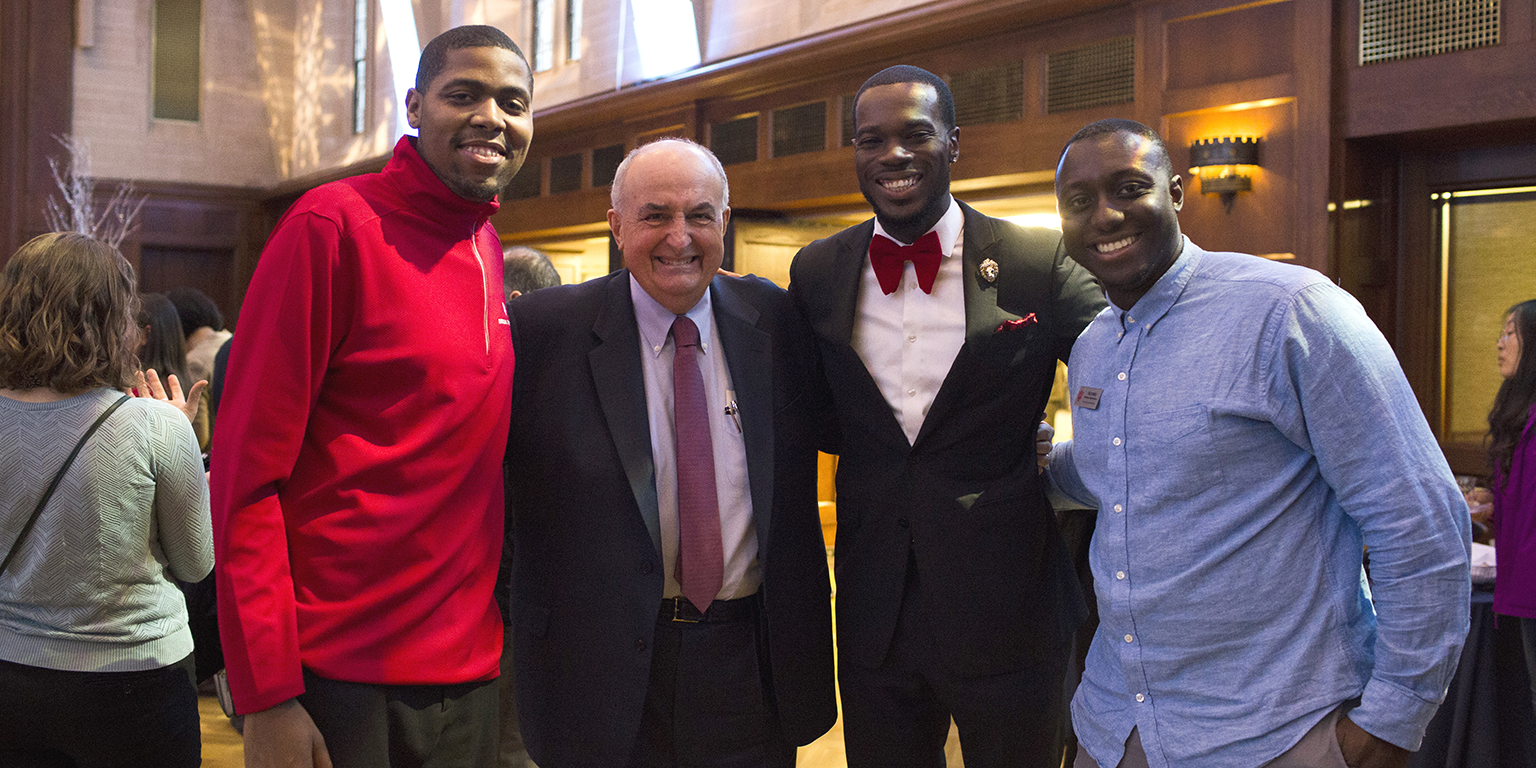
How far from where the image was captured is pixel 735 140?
8.11m

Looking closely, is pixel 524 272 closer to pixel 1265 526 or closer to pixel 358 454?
pixel 358 454

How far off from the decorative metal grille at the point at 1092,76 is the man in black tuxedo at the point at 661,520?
13.9ft

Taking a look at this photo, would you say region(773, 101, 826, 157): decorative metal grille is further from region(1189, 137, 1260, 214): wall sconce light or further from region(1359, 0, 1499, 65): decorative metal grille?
region(1359, 0, 1499, 65): decorative metal grille

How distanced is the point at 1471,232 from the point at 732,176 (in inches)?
186

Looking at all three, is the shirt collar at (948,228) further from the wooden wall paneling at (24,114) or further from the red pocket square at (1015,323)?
the wooden wall paneling at (24,114)

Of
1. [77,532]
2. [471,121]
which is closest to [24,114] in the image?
[77,532]

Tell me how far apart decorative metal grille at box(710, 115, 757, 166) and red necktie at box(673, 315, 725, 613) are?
6069mm

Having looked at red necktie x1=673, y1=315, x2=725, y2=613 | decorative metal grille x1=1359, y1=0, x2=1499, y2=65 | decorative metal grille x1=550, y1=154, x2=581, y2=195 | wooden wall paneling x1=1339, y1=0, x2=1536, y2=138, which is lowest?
red necktie x1=673, y1=315, x2=725, y2=613

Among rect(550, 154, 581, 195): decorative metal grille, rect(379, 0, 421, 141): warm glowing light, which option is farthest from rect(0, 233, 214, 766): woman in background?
rect(379, 0, 421, 141): warm glowing light

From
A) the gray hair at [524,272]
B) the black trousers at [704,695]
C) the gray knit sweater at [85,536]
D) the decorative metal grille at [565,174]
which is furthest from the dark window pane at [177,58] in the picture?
the black trousers at [704,695]

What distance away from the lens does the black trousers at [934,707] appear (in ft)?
6.74

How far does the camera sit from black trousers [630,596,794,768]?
1.98 m

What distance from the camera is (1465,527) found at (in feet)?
5.12

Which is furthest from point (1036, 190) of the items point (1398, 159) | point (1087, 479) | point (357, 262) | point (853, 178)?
point (357, 262)
